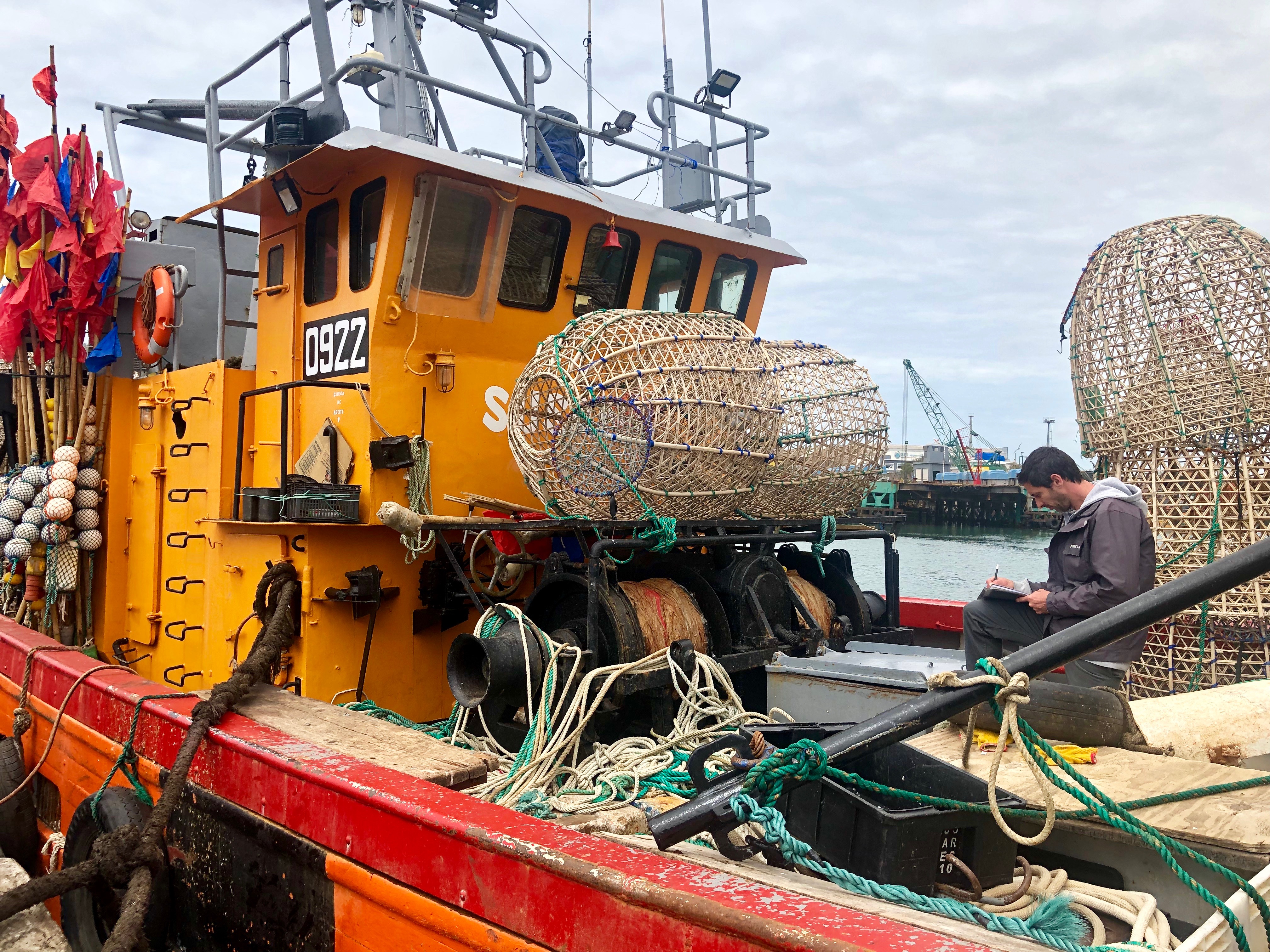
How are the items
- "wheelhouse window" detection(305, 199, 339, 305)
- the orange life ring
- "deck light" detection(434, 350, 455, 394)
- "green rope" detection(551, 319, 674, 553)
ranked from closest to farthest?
"green rope" detection(551, 319, 674, 553), "deck light" detection(434, 350, 455, 394), "wheelhouse window" detection(305, 199, 339, 305), the orange life ring

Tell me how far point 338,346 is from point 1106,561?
4033 millimetres

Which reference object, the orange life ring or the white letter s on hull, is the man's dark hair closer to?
Answer: the white letter s on hull

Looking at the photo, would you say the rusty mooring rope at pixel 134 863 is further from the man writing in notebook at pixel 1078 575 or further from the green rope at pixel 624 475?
the man writing in notebook at pixel 1078 575

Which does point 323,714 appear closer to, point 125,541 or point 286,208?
point 286,208

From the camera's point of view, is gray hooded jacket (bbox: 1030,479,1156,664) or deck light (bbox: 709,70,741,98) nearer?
gray hooded jacket (bbox: 1030,479,1156,664)

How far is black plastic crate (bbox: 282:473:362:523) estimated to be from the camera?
459 centimetres

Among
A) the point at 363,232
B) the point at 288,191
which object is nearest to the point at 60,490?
the point at 288,191

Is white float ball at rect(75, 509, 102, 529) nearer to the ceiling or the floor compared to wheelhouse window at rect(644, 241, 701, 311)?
nearer to the floor

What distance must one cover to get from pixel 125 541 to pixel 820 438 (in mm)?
4909

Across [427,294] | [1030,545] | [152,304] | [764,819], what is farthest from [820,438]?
[1030,545]

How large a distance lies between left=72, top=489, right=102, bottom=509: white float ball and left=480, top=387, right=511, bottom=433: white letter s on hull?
3.05 meters

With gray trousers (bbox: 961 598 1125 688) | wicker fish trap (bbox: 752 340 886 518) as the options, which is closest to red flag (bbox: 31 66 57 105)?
wicker fish trap (bbox: 752 340 886 518)

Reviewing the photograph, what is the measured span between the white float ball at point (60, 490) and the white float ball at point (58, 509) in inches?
0.5

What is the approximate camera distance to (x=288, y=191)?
5242 millimetres
